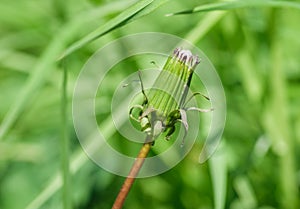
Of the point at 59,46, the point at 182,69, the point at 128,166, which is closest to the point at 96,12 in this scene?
the point at 59,46

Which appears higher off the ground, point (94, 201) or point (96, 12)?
point (96, 12)

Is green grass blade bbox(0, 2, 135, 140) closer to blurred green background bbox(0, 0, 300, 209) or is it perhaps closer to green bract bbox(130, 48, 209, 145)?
blurred green background bbox(0, 0, 300, 209)

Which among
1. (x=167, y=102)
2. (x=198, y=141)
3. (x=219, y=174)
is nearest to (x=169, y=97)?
(x=167, y=102)

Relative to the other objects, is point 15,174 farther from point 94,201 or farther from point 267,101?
point 267,101

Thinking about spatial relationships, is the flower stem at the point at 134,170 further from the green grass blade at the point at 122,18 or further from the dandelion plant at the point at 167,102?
the green grass blade at the point at 122,18

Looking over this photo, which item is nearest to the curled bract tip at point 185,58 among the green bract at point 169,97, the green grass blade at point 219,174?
the green bract at point 169,97

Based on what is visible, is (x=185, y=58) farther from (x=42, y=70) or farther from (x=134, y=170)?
(x=42, y=70)
